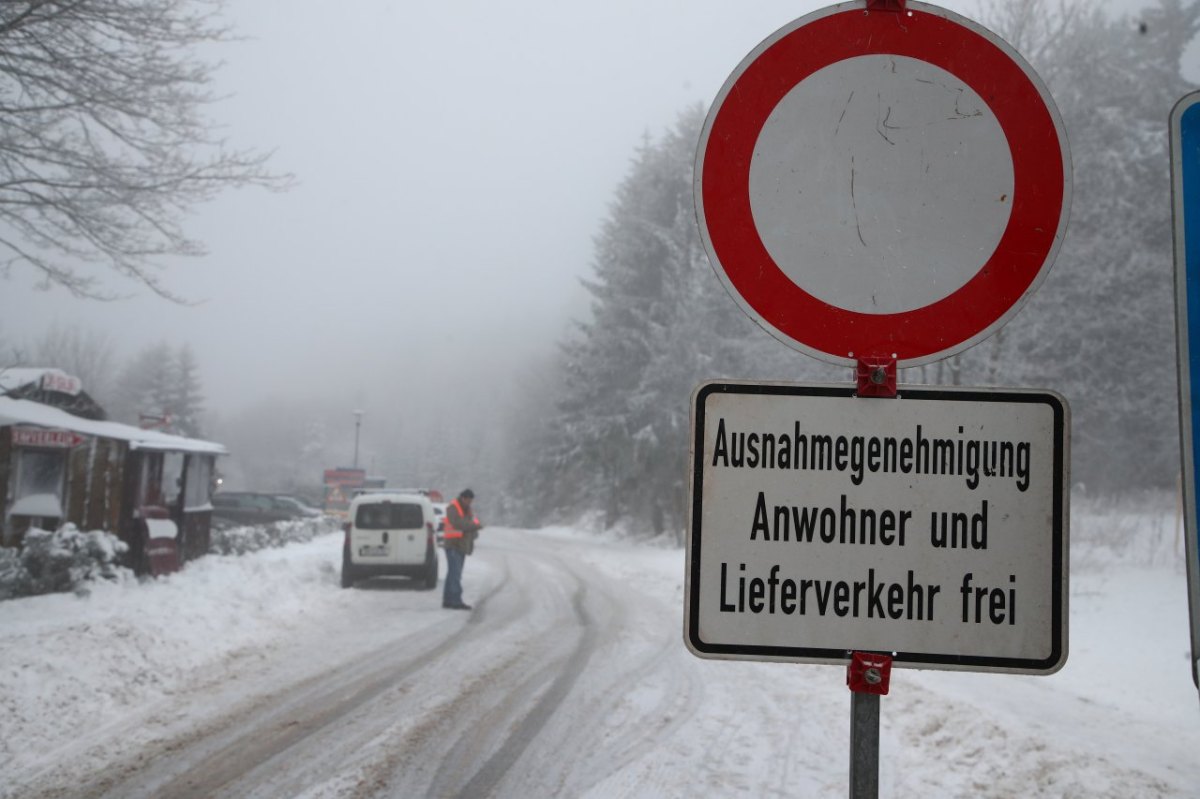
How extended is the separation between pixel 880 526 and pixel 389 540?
15.8 m

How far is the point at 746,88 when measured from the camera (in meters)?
1.90

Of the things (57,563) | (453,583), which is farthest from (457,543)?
(57,563)

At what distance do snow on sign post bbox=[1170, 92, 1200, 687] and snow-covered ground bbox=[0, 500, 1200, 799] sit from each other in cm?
454

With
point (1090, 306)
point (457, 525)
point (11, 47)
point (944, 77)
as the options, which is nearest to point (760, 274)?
point (944, 77)

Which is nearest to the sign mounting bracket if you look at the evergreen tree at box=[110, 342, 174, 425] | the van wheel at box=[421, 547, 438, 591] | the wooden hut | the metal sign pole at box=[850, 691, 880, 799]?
the metal sign pole at box=[850, 691, 880, 799]

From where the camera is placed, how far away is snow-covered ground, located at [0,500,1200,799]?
18.2 ft

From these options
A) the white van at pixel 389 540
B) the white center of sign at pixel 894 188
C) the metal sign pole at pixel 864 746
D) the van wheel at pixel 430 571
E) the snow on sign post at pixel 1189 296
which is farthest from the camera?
the van wheel at pixel 430 571

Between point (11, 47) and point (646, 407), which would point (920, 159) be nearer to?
point (11, 47)

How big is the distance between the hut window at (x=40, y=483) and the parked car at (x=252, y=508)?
22.7m

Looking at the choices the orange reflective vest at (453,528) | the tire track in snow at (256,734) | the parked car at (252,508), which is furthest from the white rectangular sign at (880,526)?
the parked car at (252,508)

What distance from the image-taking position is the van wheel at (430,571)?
16842 mm

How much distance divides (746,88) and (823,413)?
78cm

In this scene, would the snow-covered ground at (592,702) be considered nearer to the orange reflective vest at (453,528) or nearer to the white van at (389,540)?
the orange reflective vest at (453,528)

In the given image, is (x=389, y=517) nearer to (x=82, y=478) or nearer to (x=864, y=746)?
(x=82, y=478)
